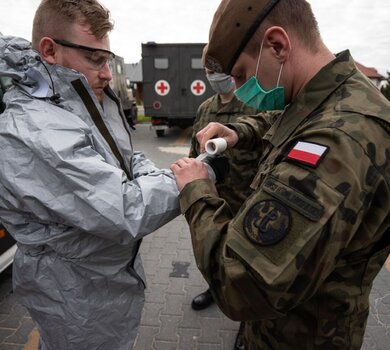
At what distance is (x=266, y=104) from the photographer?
4.13 feet

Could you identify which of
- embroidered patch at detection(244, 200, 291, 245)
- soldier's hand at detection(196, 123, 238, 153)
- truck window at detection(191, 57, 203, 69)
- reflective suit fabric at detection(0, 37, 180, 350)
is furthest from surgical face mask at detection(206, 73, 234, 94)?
truck window at detection(191, 57, 203, 69)

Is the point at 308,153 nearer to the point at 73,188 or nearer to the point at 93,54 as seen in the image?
the point at 73,188

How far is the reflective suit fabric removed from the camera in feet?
3.78

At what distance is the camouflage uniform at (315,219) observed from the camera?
82 centimetres

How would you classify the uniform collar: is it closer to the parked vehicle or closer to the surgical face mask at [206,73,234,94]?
the surgical face mask at [206,73,234,94]

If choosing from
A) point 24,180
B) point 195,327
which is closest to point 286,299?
point 24,180

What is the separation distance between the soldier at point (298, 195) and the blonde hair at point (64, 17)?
0.56 m

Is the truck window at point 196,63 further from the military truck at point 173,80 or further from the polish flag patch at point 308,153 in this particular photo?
the polish flag patch at point 308,153

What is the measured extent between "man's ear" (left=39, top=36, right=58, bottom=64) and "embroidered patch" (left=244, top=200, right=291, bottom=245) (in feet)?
3.63

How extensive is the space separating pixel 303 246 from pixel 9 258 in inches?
115

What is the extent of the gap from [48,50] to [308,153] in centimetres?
119

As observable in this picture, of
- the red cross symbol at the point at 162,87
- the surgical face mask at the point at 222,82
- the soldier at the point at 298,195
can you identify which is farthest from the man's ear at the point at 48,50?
the red cross symbol at the point at 162,87

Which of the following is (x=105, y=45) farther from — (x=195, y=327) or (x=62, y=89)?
(x=195, y=327)

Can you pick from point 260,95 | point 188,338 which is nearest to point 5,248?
point 188,338
